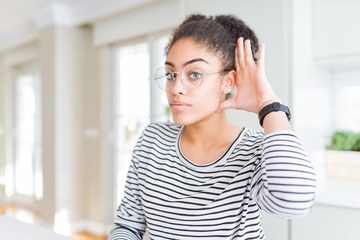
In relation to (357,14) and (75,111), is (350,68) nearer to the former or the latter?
(357,14)

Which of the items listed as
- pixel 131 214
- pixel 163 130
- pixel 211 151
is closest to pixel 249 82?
pixel 211 151

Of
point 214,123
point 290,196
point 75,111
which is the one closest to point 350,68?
point 214,123

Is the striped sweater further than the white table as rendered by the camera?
No

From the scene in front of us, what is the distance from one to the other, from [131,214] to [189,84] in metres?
0.46

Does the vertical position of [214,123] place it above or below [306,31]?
below

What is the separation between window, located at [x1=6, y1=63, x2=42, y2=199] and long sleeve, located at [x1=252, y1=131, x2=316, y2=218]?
4.70 m

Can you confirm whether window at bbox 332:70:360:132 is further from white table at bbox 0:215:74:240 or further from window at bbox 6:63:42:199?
window at bbox 6:63:42:199

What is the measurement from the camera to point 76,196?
4.09 meters

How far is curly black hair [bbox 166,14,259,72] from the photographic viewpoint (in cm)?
96

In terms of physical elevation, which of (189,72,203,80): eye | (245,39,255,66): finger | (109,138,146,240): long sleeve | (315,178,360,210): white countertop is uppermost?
(245,39,255,66): finger

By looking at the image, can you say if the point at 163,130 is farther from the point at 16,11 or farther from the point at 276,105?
the point at 16,11

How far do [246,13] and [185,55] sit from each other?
3.75 feet

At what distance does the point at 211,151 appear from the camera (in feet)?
3.35

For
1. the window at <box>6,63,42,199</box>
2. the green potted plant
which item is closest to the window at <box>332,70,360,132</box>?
the green potted plant
